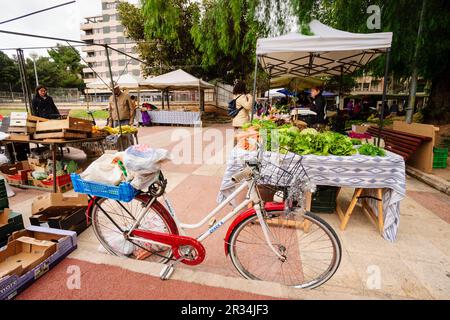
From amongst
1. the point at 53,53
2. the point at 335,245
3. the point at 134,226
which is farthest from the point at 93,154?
the point at 53,53

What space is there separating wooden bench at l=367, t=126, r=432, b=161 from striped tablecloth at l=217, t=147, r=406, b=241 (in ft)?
9.57

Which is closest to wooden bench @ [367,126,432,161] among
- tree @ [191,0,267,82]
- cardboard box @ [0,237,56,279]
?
cardboard box @ [0,237,56,279]

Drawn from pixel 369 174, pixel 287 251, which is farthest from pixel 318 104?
pixel 287 251

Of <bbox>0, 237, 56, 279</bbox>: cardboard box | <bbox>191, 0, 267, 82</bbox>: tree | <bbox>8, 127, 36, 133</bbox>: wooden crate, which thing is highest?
<bbox>191, 0, 267, 82</bbox>: tree

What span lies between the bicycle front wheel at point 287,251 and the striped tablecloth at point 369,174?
74cm

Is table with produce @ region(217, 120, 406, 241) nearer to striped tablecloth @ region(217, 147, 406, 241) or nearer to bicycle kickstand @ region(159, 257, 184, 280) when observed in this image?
striped tablecloth @ region(217, 147, 406, 241)

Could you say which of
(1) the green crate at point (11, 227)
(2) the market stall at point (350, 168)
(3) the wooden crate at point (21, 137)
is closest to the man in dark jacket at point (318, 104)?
(2) the market stall at point (350, 168)

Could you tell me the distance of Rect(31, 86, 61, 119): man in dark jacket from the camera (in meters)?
6.34

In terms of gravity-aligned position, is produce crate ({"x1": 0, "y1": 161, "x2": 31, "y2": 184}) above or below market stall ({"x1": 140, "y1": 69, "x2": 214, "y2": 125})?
below

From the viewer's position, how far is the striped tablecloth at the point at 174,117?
48.3 ft

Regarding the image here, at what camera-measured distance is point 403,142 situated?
5.60m

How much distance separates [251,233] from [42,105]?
6.84 metres

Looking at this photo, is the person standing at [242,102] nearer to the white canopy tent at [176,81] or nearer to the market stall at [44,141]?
the market stall at [44,141]

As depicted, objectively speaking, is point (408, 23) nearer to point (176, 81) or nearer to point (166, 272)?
point (166, 272)
